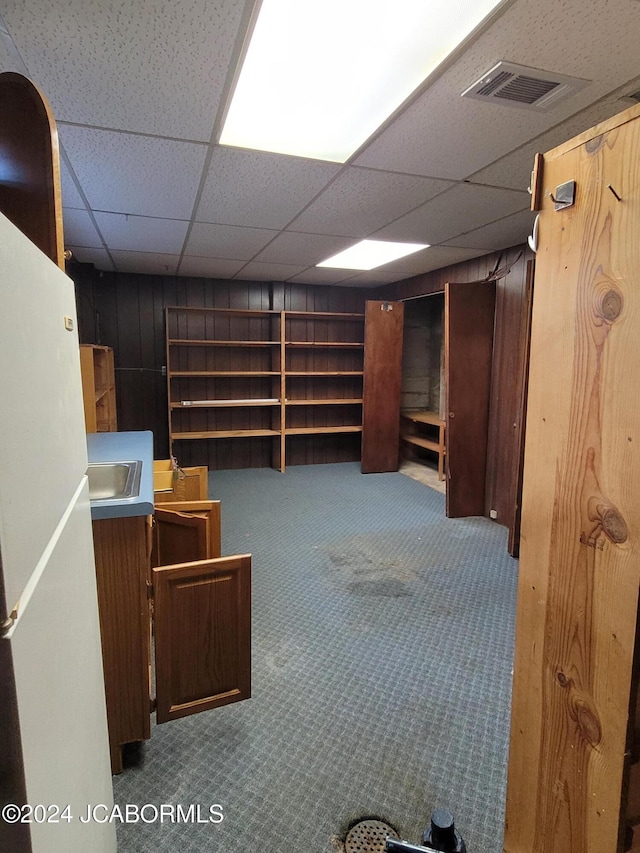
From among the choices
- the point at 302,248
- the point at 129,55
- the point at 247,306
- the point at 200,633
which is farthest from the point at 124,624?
the point at 247,306

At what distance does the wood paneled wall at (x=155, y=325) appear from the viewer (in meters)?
5.12

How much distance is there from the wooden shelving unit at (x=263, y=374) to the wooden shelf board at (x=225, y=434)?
0.04 ft

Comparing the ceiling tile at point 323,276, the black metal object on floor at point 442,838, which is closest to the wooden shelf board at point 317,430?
the ceiling tile at point 323,276

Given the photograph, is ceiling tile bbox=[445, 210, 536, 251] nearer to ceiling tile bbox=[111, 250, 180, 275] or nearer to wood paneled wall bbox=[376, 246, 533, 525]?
wood paneled wall bbox=[376, 246, 533, 525]

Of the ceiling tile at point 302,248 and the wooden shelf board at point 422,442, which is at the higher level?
the ceiling tile at point 302,248

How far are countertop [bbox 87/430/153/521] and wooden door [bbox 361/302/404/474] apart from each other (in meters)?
3.09

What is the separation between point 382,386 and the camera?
5516 millimetres

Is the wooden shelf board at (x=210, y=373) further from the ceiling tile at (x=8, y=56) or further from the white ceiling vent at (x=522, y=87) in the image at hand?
the white ceiling vent at (x=522, y=87)

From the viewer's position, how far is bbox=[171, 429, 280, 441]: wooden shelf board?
526cm

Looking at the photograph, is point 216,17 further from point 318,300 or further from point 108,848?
point 318,300

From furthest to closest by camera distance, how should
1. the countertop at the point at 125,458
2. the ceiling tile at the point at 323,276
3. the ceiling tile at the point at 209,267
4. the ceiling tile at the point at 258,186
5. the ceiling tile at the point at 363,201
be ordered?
the ceiling tile at the point at 323,276 < the ceiling tile at the point at 209,267 < the ceiling tile at the point at 363,201 < the ceiling tile at the point at 258,186 < the countertop at the point at 125,458

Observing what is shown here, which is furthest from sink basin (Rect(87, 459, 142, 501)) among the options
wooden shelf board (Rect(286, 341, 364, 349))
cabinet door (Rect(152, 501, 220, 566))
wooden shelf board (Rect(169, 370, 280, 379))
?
wooden shelf board (Rect(286, 341, 364, 349))

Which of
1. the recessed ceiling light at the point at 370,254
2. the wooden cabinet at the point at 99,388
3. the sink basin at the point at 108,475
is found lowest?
the sink basin at the point at 108,475

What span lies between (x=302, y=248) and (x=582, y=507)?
11.3 ft
